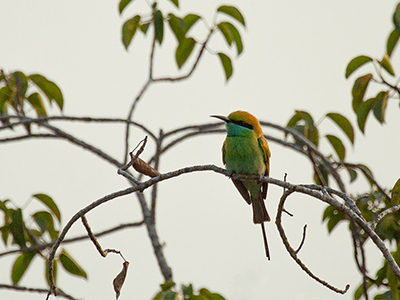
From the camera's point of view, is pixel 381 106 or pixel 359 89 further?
pixel 359 89

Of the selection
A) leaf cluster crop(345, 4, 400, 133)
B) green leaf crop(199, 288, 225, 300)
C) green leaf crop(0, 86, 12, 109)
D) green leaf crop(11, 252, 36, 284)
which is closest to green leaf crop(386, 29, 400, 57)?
leaf cluster crop(345, 4, 400, 133)

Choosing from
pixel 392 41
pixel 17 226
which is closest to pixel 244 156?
pixel 392 41

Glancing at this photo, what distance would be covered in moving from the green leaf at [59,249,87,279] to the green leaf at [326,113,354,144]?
5.10 ft

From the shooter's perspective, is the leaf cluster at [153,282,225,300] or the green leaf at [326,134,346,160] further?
the green leaf at [326,134,346,160]

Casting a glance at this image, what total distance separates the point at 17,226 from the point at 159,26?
1.23 meters

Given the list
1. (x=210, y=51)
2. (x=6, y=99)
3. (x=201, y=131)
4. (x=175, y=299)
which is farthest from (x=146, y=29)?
(x=175, y=299)

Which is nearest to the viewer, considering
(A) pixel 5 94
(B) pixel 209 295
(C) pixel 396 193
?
(C) pixel 396 193

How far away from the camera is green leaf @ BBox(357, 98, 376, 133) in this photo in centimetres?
306

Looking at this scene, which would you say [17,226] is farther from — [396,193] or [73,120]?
[396,193]

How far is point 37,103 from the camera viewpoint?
11.5 ft

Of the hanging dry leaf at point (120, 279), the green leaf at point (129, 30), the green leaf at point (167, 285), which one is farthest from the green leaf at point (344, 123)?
the hanging dry leaf at point (120, 279)

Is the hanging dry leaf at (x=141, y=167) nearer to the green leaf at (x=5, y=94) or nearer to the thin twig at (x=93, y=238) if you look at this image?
the thin twig at (x=93, y=238)

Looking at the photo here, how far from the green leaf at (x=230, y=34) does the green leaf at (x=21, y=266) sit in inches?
60.6

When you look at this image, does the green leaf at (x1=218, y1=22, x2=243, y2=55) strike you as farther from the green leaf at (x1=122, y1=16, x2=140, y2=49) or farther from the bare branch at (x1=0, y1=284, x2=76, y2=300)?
the bare branch at (x1=0, y1=284, x2=76, y2=300)
